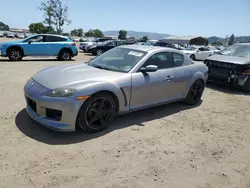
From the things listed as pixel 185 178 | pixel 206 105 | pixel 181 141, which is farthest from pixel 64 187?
pixel 206 105

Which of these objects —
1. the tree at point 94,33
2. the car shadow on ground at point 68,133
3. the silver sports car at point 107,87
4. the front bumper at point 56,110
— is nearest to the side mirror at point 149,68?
the silver sports car at point 107,87

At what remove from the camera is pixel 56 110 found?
335 cm

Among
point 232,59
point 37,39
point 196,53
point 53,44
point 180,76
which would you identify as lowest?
point 180,76

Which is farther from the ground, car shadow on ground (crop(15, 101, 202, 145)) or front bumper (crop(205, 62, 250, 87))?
front bumper (crop(205, 62, 250, 87))

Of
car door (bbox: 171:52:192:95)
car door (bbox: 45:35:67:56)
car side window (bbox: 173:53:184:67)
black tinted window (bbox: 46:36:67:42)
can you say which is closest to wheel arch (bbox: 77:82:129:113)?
car door (bbox: 171:52:192:95)

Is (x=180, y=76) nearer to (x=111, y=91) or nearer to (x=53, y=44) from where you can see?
(x=111, y=91)

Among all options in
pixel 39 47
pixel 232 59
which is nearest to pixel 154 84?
pixel 232 59

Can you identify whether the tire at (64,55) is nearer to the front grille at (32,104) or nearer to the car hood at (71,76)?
the car hood at (71,76)

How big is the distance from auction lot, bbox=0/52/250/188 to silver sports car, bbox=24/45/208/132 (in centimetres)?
32

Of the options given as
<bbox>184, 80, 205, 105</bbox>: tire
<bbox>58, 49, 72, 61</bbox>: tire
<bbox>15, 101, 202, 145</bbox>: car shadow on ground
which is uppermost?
<bbox>58, 49, 72, 61</bbox>: tire

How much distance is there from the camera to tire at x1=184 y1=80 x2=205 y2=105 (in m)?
5.47

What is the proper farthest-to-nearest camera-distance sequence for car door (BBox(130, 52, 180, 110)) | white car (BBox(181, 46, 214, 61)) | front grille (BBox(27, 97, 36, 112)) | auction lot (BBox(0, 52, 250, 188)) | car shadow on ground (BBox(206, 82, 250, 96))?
white car (BBox(181, 46, 214, 61)) < car shadow on ground (BBox(206, 82, 250, 96)) < car door (BBox(130, 52, 180, 110)) < front grille (BBox(27, 97, 36, 112)) < auction lot (BBox(0, 52, 250, 188))

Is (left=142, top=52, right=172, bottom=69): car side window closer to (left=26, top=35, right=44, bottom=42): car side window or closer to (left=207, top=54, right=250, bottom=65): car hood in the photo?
(left=207, top=54, right=250, bottom=65): car hood

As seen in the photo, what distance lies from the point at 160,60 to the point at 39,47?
9.47m
